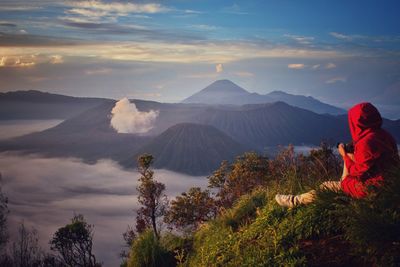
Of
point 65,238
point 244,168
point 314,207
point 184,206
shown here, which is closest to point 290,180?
point 314,207

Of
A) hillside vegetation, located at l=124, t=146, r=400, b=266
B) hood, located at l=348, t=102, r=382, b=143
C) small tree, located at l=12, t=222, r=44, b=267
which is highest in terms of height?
hood, located at l=348, t=102, r=382, b=143

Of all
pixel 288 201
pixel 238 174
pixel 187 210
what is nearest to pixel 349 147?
pixel 288 201

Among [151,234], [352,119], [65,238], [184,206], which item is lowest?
[65,238]

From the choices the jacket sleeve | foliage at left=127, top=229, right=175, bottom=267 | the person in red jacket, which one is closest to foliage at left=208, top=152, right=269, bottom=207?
foliage at left=127, top=229, right=175, bottom=267

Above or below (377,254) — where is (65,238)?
below

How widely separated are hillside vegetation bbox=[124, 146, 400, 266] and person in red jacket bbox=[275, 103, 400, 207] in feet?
0.66

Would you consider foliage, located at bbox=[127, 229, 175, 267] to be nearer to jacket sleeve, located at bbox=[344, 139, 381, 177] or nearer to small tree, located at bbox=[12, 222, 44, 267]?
jacket sleeve, located at bbox=[344, 139, 381, 177]

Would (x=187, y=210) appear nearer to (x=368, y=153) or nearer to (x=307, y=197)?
(x=307, y=197)

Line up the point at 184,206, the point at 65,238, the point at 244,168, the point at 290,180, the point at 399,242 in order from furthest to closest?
the point at 65,238 → the point at 184,206 → the point at 244,168 → the point at 290,180 → the point at 399,242

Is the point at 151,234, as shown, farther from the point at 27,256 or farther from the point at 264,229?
the point at 27,256

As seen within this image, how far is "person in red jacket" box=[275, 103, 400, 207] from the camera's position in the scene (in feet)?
21.2

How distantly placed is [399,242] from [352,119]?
91.1 inches

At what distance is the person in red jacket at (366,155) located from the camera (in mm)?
6469

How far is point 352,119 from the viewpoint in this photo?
698 centimetres
